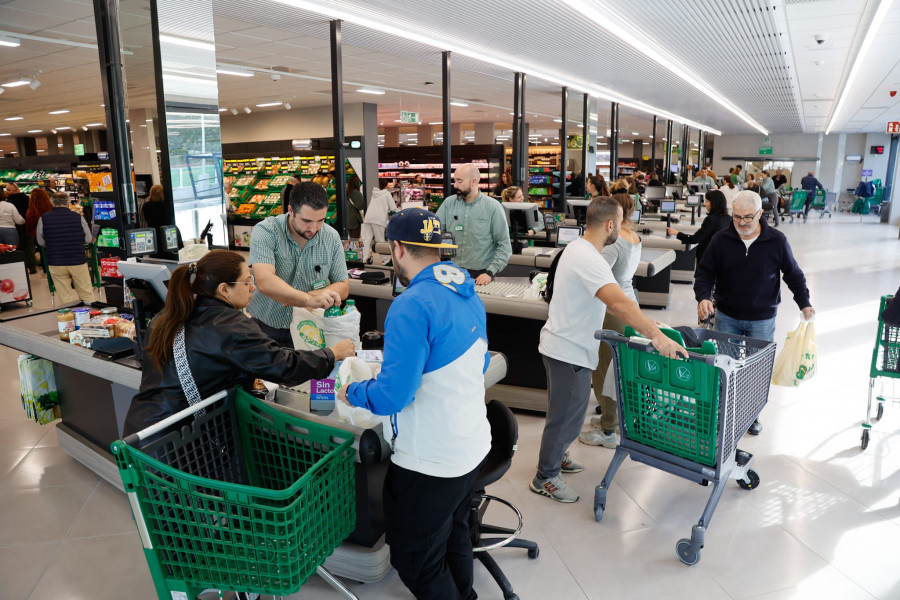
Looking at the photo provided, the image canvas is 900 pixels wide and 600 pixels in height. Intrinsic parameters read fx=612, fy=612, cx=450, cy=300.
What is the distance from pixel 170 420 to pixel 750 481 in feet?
10.3

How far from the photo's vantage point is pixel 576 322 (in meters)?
3.15

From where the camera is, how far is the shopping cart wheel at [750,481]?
139 inches

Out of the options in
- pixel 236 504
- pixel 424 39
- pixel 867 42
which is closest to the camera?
pixel 236 504

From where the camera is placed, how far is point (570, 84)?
12109 mm

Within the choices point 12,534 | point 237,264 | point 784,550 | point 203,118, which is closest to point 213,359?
point 237,264

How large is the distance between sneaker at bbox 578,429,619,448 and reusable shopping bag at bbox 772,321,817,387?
3.52 feet

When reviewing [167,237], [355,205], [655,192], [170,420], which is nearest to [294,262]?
[170,420]

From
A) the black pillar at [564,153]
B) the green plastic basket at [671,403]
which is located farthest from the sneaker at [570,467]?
the black pillar at [564,153]

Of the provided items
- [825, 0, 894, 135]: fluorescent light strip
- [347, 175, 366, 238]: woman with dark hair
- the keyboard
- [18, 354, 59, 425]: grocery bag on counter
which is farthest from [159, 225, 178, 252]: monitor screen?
[347, 175, 366, 238]: woman with dark hair

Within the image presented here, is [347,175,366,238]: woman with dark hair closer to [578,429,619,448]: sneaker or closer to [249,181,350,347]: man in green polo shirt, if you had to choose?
[578,429,619,448]: sneaker

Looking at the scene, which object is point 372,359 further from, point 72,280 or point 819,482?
point 72,280

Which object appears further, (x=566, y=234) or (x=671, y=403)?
(x=566, y=234)

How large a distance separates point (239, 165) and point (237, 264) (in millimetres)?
16264

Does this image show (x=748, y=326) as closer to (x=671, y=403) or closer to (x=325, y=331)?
(x=671, y=403)
